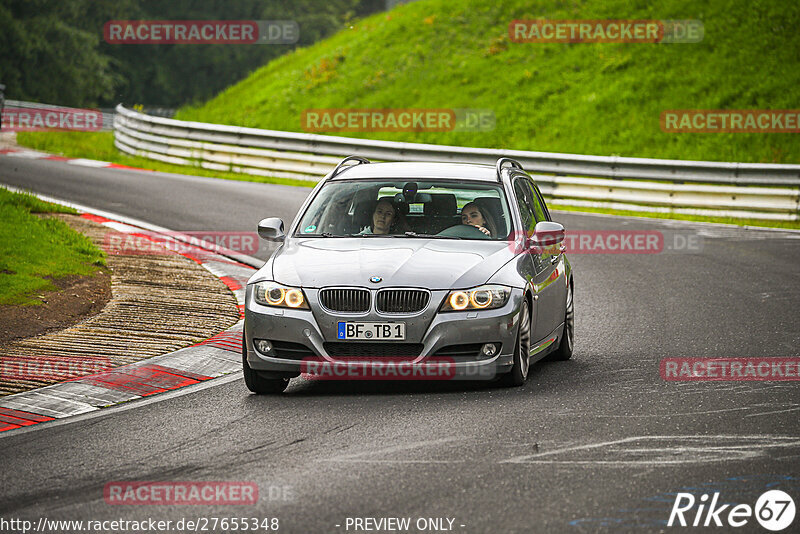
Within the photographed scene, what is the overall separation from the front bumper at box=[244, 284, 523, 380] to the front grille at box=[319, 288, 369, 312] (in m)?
0.06

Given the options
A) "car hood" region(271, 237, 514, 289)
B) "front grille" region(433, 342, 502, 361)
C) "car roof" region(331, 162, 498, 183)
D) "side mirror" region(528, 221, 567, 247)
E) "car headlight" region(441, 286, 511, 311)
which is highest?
"car roof" region(331, 162, 498, 183)

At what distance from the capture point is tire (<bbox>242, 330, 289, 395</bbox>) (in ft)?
27.8

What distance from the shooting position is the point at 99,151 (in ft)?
105

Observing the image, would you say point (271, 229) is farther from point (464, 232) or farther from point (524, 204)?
point (524, 204)

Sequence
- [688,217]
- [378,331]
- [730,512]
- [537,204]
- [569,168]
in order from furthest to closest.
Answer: [569,168] < [688,217] < [537,204] < [378,331] < [730,512]

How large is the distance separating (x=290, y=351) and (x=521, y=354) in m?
1.63

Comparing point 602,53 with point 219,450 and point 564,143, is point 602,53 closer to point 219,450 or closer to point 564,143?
point 564,143

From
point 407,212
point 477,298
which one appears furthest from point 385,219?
point 477,298

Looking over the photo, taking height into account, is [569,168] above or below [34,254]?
above

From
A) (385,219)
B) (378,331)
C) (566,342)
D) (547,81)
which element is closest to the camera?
(378,331)

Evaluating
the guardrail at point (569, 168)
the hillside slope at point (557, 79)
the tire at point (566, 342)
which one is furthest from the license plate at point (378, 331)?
→ the hillside slope at point (557, 79)

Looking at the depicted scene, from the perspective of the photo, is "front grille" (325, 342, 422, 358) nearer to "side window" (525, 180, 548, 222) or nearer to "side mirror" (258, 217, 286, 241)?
"side mirror" (258, 217, 286, 241)

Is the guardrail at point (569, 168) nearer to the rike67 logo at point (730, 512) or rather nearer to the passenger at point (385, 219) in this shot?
the passenger at point (385, 219)

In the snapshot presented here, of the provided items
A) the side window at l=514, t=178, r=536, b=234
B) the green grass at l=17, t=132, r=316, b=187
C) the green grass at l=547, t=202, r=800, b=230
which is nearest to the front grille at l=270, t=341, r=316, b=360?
the side window at l=514, t=178, r=536, b=234
